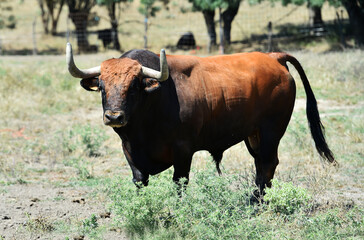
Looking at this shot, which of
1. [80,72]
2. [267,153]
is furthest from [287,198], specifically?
[80,72]

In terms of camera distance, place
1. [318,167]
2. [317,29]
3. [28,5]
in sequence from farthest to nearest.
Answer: [28,5] → [317,29] → [318,167]

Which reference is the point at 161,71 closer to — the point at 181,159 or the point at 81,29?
the point at 181,159

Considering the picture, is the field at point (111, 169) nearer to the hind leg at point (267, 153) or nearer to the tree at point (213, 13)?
the hind leg at point (267, 153)

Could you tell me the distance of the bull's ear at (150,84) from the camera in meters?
5.22

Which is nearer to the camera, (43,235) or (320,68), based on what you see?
(43,235)

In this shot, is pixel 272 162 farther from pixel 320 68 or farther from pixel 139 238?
pixel 320 68

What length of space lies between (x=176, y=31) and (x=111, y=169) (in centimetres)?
2336

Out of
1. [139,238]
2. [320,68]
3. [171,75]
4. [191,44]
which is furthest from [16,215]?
[191,44]

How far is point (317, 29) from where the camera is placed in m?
25.0

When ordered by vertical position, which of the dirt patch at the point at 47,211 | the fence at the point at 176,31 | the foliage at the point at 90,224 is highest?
the foliage at the point at 90,224

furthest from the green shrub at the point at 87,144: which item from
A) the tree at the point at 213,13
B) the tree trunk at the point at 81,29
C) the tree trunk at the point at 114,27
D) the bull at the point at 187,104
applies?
the tree trunk at the point at 81,29

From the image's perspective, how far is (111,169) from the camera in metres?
8.25

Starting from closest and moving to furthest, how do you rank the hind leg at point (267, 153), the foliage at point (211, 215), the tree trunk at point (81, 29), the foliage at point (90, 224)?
the foliage at point (211, 215) < the foliage at point (90, 224) < the hind leg at point (267, 153) < the tree trunk at point (81, 29)

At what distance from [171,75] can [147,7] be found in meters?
21.0
